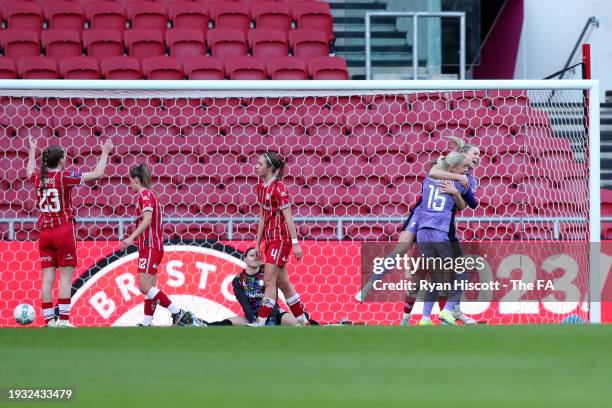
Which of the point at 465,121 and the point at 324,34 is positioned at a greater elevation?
the point at 324,34

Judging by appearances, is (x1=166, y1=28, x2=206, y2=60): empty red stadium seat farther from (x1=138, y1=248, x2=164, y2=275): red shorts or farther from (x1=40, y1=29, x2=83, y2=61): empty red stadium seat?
(x1=138, y1=248, x2=164, y2=275): red shorts

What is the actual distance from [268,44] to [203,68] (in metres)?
0.98

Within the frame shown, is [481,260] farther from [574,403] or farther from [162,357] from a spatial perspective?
Result: [574,403]

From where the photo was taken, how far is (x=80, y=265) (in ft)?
24.2

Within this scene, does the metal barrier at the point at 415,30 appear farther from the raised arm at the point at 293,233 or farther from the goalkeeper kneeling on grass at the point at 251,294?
the raised arm at the point at 293,233

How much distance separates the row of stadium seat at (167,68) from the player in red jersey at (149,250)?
3.20 metres

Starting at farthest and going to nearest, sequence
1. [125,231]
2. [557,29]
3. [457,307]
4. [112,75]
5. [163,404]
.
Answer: [557,29]
[112,75]
[125,231]
[457,307]
[163,404]

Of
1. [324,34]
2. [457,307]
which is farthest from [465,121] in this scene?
[324,34]

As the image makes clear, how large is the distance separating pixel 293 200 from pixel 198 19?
363 centimetres

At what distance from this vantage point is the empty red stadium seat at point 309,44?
34.8ft

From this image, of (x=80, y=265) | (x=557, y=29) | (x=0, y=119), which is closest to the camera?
(x=80, y=265)

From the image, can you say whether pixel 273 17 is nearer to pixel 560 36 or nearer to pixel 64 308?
pixel 560 36

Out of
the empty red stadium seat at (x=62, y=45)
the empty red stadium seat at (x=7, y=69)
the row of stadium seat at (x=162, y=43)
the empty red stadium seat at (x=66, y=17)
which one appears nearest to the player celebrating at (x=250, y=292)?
the row of stadium seat at (x=162, y=43)

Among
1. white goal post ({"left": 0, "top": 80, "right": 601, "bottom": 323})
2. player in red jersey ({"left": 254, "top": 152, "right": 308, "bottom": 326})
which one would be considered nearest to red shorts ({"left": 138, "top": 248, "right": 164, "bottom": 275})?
player in red jersey ({"left": 254, "top": 152, "right": 308, "bottom": 326})
